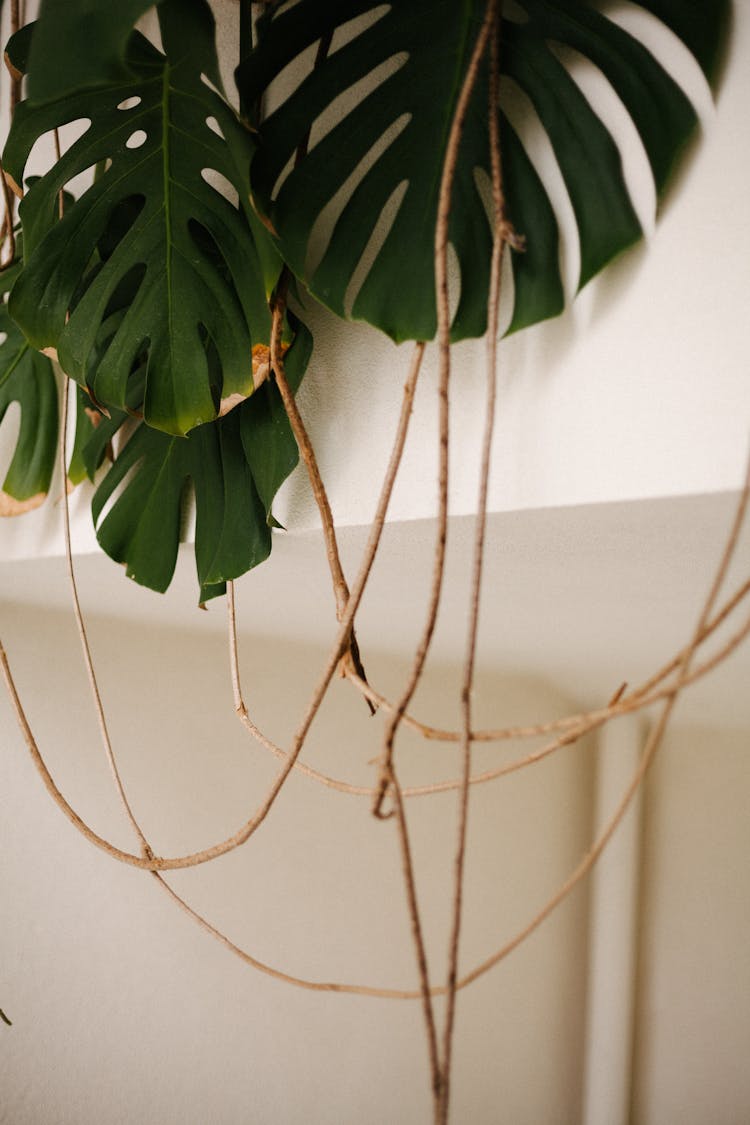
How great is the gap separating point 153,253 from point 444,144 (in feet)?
0.97

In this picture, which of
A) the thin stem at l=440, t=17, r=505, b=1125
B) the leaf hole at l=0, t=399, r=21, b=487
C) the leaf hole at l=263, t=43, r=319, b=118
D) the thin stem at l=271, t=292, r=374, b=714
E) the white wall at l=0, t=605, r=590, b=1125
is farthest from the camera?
the white wall at l=0, t=605, r=590, b=1125

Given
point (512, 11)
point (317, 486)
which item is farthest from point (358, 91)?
point (317, 486)

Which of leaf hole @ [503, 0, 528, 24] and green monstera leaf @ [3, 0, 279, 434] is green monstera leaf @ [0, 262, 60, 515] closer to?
green monstera leaf @ [3, 0, 279, 434]

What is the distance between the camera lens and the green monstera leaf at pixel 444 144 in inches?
25.4

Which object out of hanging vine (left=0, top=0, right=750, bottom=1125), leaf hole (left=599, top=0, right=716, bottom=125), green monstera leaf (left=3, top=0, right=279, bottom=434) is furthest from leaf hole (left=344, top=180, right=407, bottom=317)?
leaf hole (left=599, top=0, right=716, bottom=125)

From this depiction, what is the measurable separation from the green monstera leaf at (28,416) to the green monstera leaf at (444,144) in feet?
2.01

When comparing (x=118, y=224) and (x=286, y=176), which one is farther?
(x=118, y=224)

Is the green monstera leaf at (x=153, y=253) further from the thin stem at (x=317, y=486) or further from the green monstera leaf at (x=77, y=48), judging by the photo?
the green monstera leaf at (x=77, y=48)

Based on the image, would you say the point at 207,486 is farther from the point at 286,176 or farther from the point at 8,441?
the point at 8,441

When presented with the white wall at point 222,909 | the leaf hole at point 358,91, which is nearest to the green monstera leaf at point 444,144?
the leaf hole at point 358,91

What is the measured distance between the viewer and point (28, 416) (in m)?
1.21

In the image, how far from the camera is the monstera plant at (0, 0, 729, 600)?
2.11 ft

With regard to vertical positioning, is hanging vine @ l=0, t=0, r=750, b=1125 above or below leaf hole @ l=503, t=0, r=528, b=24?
below

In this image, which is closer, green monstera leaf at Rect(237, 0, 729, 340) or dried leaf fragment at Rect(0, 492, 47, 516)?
green monstera leaf at Rect(237, 0, 729, 340)
